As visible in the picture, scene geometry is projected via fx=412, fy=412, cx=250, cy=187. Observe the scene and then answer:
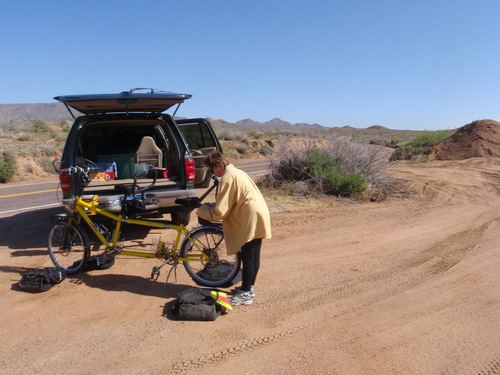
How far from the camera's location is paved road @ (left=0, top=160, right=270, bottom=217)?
8992 millimetres

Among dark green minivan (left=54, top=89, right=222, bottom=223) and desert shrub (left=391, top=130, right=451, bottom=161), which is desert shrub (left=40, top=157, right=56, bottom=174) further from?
desert shrub (left=391, top=130, right=451, bottom=161)

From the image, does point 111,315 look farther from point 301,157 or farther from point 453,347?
point 301,157

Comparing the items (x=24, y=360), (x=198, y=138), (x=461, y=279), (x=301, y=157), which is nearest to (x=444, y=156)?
(x=301, y=157)

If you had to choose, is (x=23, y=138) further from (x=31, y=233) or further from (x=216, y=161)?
(x=216, y=161)

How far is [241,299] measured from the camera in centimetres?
414

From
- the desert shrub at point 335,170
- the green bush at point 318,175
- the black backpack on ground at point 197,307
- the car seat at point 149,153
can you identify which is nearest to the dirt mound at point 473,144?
the desert shrub at point 335,170

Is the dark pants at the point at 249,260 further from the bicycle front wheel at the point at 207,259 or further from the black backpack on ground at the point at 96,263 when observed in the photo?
the black backpack on ground at the point at 96,263

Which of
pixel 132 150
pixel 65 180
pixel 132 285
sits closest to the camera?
pixel 132 285

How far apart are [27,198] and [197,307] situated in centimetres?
834

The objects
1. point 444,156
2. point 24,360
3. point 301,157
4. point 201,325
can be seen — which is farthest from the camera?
point 444,156

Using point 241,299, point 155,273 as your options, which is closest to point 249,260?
point 241,299

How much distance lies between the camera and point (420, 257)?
5629mm

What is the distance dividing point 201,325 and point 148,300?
0.83 metres

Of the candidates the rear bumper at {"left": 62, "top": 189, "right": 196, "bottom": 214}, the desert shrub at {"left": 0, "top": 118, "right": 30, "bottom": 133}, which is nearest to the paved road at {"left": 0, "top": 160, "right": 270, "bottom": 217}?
the rear bumper at {"left": 62, "top": 189, "right": 196, "bottom": 214}
